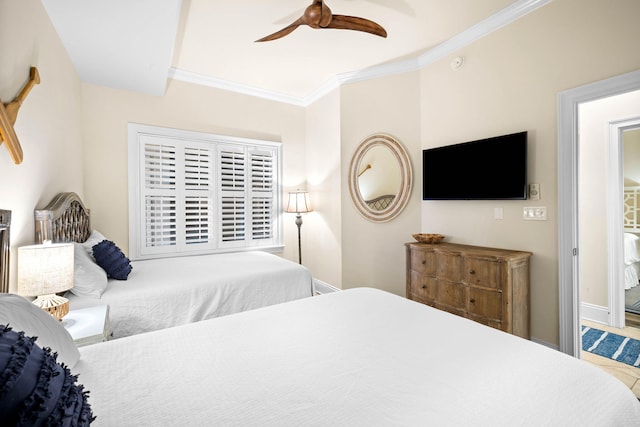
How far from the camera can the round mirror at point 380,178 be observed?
3.57 meters

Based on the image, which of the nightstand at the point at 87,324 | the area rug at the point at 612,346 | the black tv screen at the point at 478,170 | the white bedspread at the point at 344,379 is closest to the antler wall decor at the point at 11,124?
the nightstand at the point at 87,324

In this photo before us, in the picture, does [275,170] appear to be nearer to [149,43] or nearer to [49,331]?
[149,43]

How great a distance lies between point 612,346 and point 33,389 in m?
3.87

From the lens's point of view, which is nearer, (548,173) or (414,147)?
(548,173)

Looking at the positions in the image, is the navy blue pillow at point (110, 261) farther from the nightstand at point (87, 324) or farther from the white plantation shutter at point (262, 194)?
the white plantation shutter at point (262, 194)

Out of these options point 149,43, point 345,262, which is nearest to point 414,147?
point 345,262

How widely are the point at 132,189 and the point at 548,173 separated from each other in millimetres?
4158

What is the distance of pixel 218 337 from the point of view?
1.35 m

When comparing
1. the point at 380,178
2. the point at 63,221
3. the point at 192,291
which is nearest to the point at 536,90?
the point at 380,178

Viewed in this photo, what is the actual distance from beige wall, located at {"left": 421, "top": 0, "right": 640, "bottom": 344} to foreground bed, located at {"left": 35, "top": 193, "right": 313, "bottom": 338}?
189 cm

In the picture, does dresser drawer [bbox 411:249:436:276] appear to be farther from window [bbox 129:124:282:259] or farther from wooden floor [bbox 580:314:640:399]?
window [bbox 129:124:282:259]

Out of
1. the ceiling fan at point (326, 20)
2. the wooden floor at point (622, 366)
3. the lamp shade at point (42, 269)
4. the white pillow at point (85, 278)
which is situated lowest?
the wooden floor at point (622, 366)

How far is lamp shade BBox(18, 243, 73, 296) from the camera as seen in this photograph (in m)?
1.48

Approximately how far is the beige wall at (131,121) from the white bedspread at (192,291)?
3.04 feet
